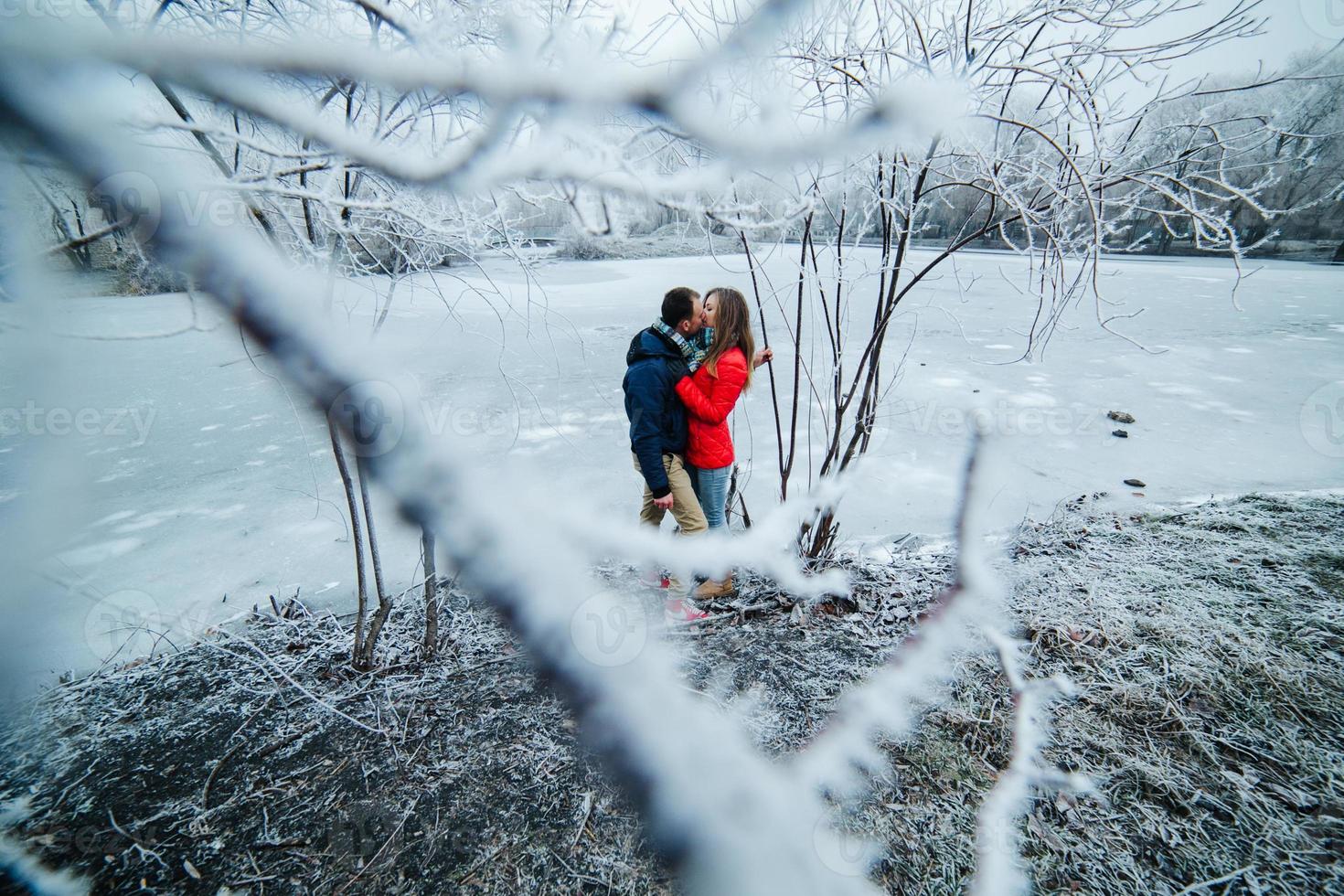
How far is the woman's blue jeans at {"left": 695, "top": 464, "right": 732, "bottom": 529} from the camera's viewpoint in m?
2.46

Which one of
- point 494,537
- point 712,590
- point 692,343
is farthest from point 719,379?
point 494,537

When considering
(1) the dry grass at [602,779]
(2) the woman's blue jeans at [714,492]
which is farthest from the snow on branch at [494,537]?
(2) the woman's blue jeans at [714,492]

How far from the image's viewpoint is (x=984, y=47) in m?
1.51

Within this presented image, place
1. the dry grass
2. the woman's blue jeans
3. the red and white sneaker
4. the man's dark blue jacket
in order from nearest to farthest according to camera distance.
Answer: the dry grass → the man's dark blue jacket → the red and white sneaker → the woman's blue jeans

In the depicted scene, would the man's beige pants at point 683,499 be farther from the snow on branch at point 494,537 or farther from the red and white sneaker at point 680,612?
the snow on branch at point 494,537

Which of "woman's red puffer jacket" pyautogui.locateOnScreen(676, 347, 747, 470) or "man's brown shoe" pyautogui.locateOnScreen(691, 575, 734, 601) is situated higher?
"woman's red puffer jacket" pyautogui.locateOnScreen(676, 347, 747, 470)

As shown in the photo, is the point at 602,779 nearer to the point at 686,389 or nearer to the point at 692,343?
the point at 686,389

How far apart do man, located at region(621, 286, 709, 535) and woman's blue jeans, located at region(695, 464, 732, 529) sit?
14 centimetres

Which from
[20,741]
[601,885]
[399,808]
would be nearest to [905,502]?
[601,885]

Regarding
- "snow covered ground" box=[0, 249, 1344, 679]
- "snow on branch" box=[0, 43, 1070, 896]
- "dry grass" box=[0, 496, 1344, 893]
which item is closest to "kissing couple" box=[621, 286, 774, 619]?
"snow covered ground" box=[0, 249, 1344, 679]

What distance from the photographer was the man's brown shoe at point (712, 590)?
8.14 feet

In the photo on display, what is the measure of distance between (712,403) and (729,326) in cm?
32

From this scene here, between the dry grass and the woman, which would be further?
the woman

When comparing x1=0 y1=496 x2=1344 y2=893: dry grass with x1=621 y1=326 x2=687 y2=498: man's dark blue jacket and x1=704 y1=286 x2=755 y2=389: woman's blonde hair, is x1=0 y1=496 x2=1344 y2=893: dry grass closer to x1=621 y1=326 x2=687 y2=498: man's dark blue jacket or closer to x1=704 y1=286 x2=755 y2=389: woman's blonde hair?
x1=621 y1=326 x2=687 y2=498: man's dark blue jacket
